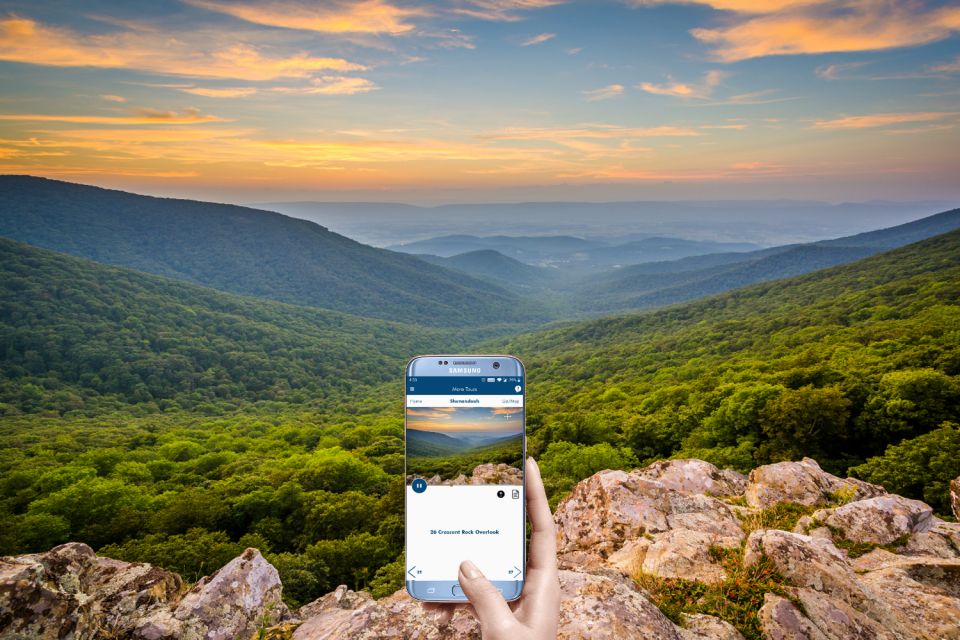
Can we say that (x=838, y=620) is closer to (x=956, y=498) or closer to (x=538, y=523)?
(x=538, y=523)

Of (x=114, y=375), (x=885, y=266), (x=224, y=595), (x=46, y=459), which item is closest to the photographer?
(x=224, y=595)

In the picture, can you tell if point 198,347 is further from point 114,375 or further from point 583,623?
point 583,623

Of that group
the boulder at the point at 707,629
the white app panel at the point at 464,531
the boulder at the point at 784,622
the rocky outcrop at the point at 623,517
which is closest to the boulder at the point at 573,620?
the boulder at the point at 707,629

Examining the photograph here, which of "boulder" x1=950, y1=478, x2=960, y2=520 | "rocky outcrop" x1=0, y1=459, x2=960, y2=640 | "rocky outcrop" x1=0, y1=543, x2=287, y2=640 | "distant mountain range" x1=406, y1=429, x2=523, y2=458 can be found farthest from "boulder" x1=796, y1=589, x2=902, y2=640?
"boulder" x1=950, y1=478, x2=960, y2=520

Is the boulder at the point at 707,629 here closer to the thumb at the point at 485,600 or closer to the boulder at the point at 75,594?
the thumb at the point at 485,600

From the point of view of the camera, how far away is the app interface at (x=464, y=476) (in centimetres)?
516

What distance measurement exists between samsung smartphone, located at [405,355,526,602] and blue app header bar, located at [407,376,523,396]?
0.04 ft

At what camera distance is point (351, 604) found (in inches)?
434

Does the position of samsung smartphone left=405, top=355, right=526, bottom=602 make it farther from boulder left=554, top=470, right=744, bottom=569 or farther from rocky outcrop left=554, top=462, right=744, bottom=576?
boulder left=554, top=470, right=744, bottom=569

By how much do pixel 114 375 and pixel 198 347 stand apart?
35.4 m

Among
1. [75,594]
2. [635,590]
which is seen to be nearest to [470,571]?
[635,590]

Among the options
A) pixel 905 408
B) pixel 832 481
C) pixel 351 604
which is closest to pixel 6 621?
pixel 351 604

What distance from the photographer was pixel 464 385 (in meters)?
5.65

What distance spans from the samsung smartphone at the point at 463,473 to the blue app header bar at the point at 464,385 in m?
0.01
